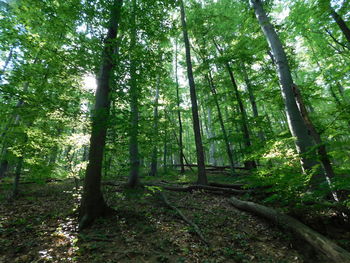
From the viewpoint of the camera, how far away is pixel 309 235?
3.62 m

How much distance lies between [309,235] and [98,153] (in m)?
5.45

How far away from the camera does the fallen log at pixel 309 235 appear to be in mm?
2988

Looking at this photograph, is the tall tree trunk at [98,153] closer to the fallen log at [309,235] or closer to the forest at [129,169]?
the forest at [129,169]

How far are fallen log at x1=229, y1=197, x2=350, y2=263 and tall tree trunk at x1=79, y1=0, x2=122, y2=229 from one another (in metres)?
4.69

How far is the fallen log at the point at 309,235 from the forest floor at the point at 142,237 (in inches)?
8.5

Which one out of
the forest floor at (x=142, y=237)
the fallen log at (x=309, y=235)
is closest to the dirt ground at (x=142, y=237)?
the forest floor at (x=142, y=237)

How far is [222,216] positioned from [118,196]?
4031 mm

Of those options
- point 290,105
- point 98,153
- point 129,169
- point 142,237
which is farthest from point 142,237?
point 290,105

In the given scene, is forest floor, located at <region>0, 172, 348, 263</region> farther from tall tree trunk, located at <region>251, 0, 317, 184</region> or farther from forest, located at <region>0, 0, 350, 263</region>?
tall tree trunk, located at <region>251, 0, 317, 184</region>

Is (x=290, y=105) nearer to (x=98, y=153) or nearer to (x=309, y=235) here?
(x=309, y=235)

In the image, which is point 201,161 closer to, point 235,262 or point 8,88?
point 235,262

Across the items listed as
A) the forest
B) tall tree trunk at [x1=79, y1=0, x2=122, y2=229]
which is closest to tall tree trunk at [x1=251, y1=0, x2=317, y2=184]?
the forest

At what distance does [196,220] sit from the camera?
17.5 ft

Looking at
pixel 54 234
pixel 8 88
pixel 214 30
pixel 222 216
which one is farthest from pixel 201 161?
pixel 214 30
